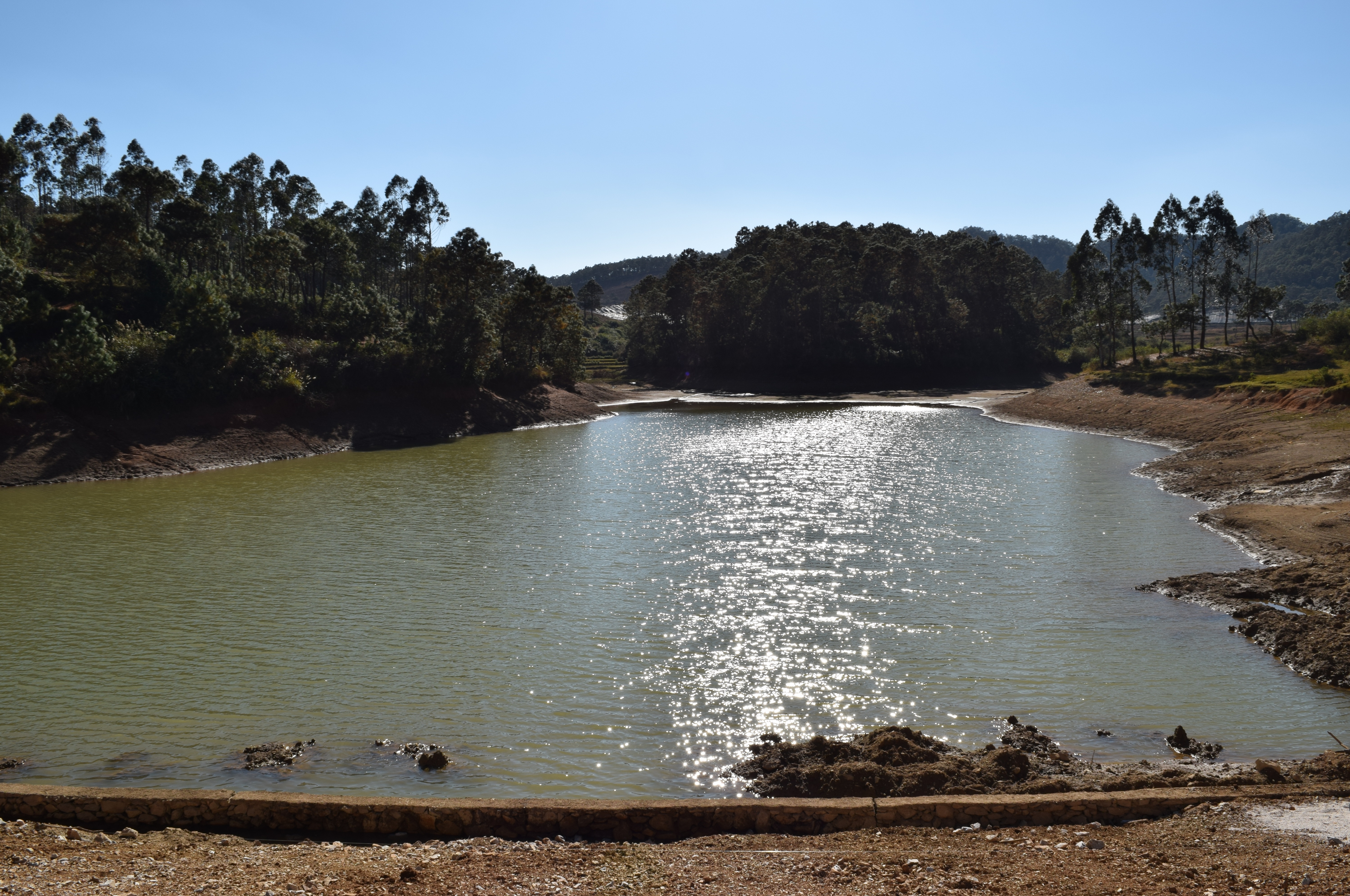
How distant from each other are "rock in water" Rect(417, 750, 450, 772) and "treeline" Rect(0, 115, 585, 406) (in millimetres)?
44713

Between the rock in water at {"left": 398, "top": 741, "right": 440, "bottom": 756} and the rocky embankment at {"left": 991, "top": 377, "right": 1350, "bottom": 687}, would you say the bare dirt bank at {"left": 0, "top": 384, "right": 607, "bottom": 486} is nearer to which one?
the rock in water at {"left": 398, "top": 741, "right": 440, "bottom": 756}

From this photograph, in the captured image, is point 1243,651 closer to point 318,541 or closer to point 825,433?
point 318,541

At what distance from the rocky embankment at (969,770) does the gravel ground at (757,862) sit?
1143 mm

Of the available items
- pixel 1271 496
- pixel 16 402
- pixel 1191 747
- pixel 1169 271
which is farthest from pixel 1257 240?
pixel 16 402

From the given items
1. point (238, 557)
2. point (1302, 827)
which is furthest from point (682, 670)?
point (238, 557)

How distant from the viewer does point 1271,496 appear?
1194 inches

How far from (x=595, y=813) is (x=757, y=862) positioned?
84.8 inches

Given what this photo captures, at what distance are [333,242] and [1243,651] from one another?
7524cm

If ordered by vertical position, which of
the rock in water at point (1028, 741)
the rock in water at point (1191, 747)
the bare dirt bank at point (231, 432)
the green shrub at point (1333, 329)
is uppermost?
the green shrub at point (1333, 329)

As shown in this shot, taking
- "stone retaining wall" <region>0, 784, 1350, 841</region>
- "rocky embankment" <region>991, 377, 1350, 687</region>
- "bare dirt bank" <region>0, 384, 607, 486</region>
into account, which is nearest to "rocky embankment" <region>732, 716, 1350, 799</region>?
"stone retaining wall" <region>0, 784, 1350, 841</region>

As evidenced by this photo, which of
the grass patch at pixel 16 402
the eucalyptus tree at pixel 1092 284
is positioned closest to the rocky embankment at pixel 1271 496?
the eucalyptus tree at pixel 1092 284

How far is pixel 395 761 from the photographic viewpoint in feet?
39.5

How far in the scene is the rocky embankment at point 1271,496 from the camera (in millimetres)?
16812

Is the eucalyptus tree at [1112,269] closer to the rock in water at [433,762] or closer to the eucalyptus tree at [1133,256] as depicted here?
the eucalyptus tree at [1133,256]
